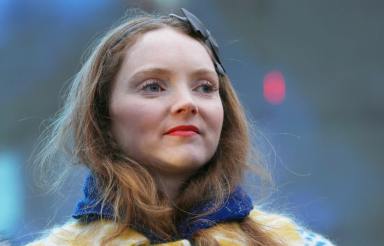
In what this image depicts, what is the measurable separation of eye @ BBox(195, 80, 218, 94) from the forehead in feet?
0.16

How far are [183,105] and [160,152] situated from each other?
15 centimetres

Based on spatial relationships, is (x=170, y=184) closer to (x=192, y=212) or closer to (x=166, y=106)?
(x=192, y=212)

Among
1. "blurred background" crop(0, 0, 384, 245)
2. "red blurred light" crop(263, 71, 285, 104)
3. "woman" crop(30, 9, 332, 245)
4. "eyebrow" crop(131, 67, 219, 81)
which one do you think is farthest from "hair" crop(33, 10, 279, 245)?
"red blurred light" crop(263, 71, 285, 104)

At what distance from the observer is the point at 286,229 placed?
2.11 m

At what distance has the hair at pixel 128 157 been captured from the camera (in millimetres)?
1934

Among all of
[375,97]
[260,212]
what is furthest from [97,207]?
[375,97]

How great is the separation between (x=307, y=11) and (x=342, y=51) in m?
0.44

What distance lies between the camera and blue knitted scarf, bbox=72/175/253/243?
192cm

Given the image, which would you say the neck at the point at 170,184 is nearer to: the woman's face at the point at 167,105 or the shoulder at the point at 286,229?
the woman's face at the point at 167,105

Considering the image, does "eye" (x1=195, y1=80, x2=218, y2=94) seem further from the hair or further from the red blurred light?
the red blurred light

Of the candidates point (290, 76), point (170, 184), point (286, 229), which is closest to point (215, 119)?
point (170, 184)

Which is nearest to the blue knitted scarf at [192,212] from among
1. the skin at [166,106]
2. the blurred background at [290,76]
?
the skin at [166,106]

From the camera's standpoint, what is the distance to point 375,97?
5727mm

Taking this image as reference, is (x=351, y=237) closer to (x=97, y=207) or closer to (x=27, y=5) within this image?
(x=27, y=5)
